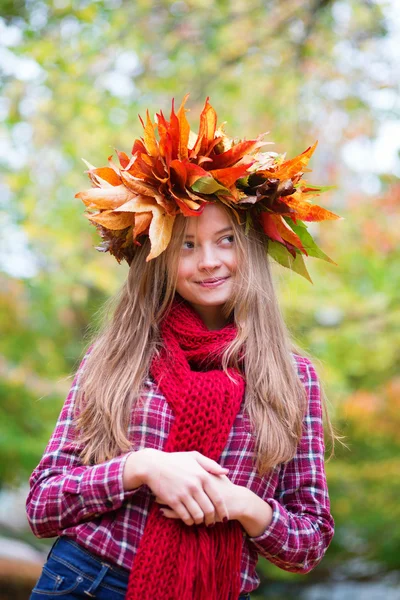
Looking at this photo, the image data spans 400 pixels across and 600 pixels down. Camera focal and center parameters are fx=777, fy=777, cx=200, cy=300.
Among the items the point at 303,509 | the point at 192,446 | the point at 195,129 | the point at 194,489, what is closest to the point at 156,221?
the point at 192,446

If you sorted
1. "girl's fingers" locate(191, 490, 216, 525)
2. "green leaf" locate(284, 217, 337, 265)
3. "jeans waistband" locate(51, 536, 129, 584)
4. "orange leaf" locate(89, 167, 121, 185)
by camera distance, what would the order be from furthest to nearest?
1. "green leaf" locate(284, 217, 337, 265)
2. "orange leaf" locate(89, 167, 121, 185)
3. "jeans waistband" locate(51, 536, 129, 584)
4. "girl's fingers" locate(191, 490, 216, 525)

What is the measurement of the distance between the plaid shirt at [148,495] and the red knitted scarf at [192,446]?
0.05 m

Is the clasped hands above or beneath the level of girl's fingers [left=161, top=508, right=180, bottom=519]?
above

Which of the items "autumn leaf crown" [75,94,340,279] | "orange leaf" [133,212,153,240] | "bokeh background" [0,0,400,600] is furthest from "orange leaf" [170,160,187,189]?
"bokeh background" [0,0,400,600]

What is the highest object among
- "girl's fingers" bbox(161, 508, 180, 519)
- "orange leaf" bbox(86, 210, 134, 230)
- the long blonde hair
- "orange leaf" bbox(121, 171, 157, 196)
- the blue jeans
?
"orange leaf" bbox(121, 171, 157, 196)

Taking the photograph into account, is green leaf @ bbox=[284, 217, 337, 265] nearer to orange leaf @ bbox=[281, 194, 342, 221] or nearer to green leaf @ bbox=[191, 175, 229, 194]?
orange leaf @ bbox=[281, 194, 342, 221]

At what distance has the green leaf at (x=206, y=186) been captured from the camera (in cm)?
188

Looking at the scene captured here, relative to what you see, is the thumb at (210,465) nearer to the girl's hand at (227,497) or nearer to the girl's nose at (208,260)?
the girl's hand at (227,497)

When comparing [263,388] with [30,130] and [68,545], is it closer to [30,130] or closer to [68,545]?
[68,545]

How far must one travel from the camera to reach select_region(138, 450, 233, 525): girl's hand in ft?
5.39

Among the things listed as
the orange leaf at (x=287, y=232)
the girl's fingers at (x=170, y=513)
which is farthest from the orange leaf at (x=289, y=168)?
the girl's fingers at (x=170, y=513)

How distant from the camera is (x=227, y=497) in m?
1.67

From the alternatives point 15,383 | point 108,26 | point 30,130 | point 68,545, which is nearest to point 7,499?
point 15,383

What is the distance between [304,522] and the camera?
180 cm
